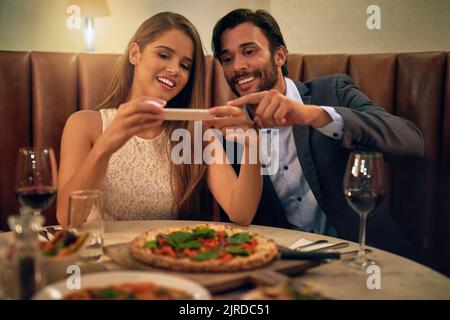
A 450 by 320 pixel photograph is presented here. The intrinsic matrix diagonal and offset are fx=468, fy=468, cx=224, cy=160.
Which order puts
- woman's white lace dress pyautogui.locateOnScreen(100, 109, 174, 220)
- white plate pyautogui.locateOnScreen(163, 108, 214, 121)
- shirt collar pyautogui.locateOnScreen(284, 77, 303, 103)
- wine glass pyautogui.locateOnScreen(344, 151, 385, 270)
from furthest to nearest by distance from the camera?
1. shirt collar pyautogui.locateOnScreen(284, 77, 303, 103)
2. woman's white lace dress pyautogui.locateOnScreen(100, 109, 174, 220)
3. white plate pyautogui.locateOnScreen(163, 108, 214, 121)
4. wine glass pyautogui.locateOnScreen(344, 151, 385, 270)

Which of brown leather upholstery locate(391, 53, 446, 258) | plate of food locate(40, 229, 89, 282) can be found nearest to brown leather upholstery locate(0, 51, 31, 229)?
plate of food locate(40, 229, 89, 282)

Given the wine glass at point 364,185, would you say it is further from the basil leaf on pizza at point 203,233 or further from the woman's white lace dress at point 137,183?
the woman's white lace dress at point 137,183

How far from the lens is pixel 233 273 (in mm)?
815

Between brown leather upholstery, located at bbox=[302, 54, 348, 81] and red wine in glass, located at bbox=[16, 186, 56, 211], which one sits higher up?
brown leather upholstery, located at bbox=[302, 54, 348, 81]

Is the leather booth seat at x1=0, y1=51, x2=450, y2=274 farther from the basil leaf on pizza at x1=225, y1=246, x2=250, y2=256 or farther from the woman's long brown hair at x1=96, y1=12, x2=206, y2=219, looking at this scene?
the basil leaf on pizza at x1=225, y1=246, x2=250, y2=256

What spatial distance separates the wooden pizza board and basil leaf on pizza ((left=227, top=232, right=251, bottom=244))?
90 millimetres

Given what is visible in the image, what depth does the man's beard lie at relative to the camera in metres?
1.91

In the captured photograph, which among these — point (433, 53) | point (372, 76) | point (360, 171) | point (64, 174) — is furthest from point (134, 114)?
point (433, 53)

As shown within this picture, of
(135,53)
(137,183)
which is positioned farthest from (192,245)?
(135,53)

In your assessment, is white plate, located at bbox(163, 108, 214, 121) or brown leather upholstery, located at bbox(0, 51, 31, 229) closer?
white plate, located at bbox(163, 108, 214, 121)

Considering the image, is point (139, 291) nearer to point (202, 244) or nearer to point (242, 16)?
point (202, 244)

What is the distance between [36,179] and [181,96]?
788 mm

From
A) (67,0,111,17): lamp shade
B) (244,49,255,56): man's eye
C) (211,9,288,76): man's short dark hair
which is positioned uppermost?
(67,0,111,17): lamp shade
